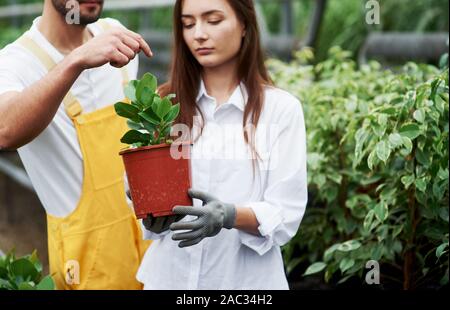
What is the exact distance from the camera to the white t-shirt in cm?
324

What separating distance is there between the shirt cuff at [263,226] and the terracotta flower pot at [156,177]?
0.82ft

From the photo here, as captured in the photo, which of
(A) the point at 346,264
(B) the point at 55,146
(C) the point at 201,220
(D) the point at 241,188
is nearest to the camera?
(C) the point at 201,220

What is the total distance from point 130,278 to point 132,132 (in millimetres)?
828

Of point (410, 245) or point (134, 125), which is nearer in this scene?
point (134, 125)

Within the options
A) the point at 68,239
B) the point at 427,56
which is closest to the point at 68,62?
the point at 68,239

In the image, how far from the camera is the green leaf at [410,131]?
3408 mm

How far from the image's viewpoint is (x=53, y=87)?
2.84 m

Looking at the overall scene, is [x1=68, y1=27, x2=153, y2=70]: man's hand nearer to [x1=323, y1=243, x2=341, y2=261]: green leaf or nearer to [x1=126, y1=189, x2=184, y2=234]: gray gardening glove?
[x1=126, y1=189, x2=184, y2=234]: gray gardening glove

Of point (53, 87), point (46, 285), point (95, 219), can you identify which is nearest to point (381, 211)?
point (95, 219)

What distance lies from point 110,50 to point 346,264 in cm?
147

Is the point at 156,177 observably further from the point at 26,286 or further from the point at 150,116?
the point at 26,286

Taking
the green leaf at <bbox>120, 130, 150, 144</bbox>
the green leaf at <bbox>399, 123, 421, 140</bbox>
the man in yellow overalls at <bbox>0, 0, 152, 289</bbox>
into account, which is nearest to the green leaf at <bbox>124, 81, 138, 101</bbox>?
the green leaf at <bbox>120, 130, 150, 144</bbox>

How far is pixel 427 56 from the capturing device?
6305mm

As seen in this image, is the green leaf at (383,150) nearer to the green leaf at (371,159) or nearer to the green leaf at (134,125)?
the green leaf at (371,159)
